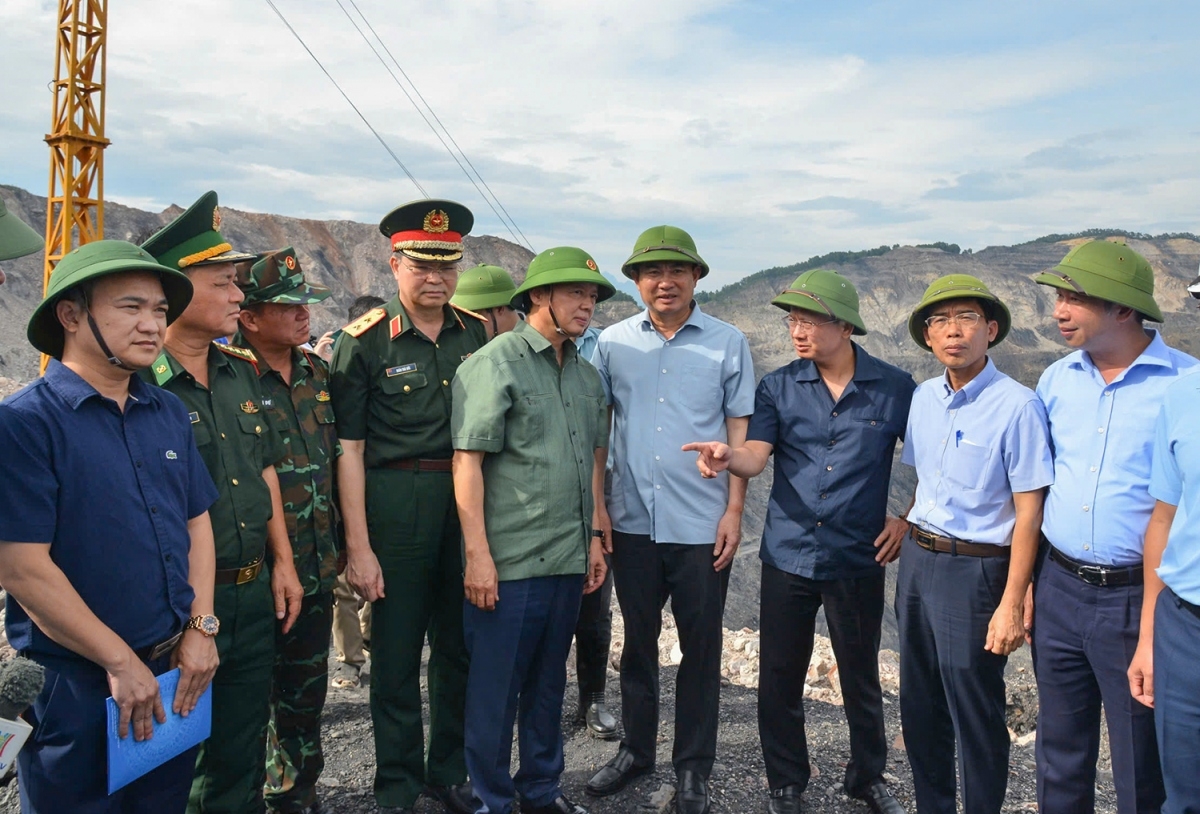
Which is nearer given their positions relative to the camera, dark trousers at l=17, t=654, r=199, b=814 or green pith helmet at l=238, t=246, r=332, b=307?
dark trousers at l=17, t=654, r=199, b=814

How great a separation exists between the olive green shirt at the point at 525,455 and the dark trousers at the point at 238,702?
857 millimetres

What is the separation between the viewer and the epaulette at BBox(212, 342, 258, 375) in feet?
10.0

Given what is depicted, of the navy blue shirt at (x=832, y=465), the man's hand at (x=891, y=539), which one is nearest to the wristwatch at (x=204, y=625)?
the navy blue shirt at (x=832, y=465)

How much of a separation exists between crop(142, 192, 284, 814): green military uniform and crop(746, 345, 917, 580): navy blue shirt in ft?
6.67

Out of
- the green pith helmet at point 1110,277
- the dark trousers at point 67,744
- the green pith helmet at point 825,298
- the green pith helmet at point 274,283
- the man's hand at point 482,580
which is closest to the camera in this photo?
the dark trousers at point 67,744

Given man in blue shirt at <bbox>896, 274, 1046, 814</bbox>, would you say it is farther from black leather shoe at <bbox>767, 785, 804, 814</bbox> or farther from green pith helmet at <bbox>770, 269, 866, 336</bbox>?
black leather shoe at <bbox>767, 785, 804, 814</bbox>

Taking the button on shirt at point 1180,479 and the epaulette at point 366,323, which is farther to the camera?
the epaulette at point 366,323

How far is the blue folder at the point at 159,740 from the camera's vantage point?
2.17 m

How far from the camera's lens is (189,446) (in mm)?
2506

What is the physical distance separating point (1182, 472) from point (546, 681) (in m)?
2.31

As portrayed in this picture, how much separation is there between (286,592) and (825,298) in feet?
7.98

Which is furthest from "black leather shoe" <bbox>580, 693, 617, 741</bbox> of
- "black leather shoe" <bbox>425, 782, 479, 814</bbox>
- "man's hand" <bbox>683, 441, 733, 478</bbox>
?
"man's hand" <bbox>683, 441, 733, 478</bbox>

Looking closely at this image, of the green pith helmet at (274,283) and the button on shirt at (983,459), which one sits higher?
the green pith helmet at (274,283)

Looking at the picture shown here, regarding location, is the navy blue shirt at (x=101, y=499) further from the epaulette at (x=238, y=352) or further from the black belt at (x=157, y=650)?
the epaulette at (x=238, y=352)
